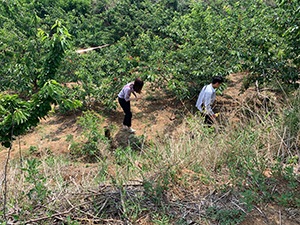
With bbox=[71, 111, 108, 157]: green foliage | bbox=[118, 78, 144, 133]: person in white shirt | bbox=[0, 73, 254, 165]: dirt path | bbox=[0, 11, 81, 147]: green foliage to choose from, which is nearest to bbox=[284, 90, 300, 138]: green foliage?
bbox=[0, 73, 254, 165]: dirt path

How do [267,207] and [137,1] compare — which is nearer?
[267,207]

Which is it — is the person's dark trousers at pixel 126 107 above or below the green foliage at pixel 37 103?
below

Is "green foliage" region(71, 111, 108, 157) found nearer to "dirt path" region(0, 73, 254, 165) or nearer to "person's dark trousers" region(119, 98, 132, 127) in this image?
"dirt path" region(0, 73, 254, 165)

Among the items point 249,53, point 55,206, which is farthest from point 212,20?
point 55,206

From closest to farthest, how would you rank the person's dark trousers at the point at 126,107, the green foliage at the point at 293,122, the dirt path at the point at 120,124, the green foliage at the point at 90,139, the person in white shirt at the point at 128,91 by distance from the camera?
the green foliage at the point at 293,122 < the person in white shirt at the point at 128,91 < the green foliage at the point at 90,139 < the person's dark trousers at the point at 126,107 < the dirt path at the point at 120,124

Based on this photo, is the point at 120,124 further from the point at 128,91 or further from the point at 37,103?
the point at 37,103

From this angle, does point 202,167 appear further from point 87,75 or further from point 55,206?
point 87,75

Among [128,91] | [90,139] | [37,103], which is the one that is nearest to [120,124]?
[90,139]

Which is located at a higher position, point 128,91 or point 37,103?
point 37,103

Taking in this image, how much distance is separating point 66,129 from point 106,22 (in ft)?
29.3

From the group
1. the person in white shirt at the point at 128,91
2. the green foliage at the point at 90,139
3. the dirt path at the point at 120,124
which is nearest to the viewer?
the person in white shirt at the point at 128,91

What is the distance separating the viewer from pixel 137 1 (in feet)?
40.7

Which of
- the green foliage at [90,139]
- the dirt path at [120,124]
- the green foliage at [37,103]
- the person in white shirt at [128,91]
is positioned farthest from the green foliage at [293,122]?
the green foliage at [90,139]

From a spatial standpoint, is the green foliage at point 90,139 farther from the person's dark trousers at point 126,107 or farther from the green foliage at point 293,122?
the green foliage at point 293,122
